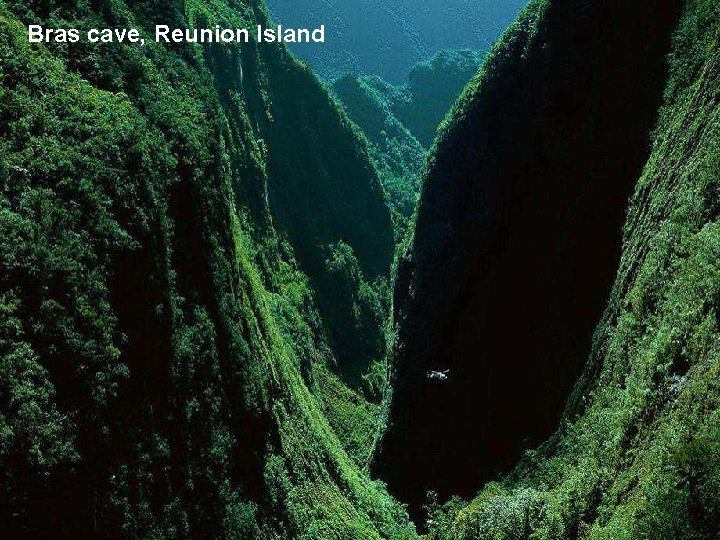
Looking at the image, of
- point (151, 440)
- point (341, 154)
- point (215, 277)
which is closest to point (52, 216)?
point (151, 440)

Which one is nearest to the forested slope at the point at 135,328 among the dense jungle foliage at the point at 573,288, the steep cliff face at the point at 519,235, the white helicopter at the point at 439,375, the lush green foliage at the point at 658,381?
the steep cliff face at the point at 519,235

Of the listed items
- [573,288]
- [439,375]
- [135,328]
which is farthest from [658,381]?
[439,375]

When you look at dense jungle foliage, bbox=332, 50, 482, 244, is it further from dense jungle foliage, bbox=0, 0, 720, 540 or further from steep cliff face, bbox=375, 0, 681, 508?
dense jungle foliage, bbox=0, 0, 720, 540

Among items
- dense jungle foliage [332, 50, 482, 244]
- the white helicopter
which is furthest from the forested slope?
dense jungle foliage [332, 50, 482, 244]

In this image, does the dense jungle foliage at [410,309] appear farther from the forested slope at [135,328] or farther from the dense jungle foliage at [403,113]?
the dense jungle foliage at [403,113]

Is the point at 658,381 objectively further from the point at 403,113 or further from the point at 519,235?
the point at 403,113
